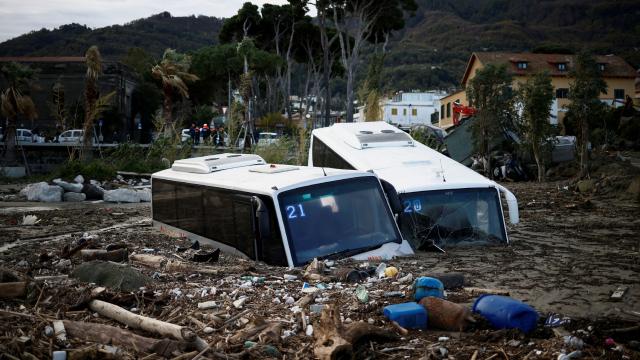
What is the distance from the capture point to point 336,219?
10523 millimetres

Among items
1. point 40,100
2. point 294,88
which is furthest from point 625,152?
point 294,88

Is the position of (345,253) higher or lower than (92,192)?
higher

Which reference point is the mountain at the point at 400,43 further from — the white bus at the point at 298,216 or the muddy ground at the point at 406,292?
the white bus at the point at 298,216

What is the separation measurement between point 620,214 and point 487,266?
31.9 ft

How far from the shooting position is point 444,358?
5.93 m

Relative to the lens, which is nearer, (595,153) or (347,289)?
(347,289)

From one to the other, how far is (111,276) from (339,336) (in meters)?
3.56

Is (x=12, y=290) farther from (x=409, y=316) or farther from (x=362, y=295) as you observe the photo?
(x=409, y=316)

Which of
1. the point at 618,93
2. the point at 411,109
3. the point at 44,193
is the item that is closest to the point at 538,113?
the point at 44,193

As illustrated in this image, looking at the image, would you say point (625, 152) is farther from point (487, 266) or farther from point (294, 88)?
point (294, 88)

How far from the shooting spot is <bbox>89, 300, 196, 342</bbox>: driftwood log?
20.4 ft

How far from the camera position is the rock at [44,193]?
1012 inches

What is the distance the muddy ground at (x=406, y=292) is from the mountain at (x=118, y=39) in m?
120

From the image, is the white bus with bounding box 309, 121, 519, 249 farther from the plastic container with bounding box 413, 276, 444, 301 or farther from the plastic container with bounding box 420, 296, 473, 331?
the plastic container with bounding box 420, 296, 473, 331
